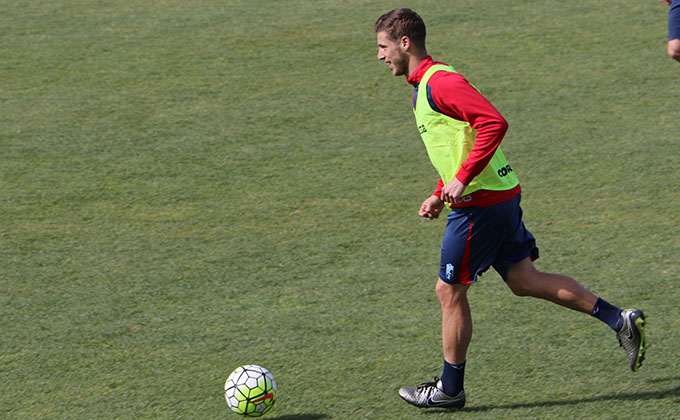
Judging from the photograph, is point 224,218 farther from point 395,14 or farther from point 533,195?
point 395,14

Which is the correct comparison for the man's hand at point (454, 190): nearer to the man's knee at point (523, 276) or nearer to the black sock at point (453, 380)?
the man's knee at point (523, 276)

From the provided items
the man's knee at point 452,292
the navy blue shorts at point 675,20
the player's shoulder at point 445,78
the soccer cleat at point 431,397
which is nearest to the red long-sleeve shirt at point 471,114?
the player's shoulder at point 445,78

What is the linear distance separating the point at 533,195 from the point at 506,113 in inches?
75.9

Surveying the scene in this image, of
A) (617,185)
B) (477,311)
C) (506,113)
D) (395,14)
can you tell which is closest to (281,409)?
(477,311)

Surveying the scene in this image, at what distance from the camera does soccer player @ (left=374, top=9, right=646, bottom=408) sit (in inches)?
180

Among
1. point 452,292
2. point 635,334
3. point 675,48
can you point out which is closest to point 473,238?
point 452,292

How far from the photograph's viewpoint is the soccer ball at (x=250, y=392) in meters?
4.93

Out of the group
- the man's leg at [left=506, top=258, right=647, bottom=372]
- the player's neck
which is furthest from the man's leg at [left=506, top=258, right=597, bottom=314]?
the player's neck

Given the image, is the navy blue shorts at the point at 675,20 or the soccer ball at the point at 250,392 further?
the navy blue shorts at the point at 675,20

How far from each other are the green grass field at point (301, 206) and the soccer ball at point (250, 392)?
0.57 ft

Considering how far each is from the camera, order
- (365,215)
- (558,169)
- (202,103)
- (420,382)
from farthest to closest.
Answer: (202,103), (558,169), (365,215), (420,382)

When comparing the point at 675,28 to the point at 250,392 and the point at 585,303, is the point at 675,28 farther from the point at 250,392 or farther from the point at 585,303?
the point at 250,392

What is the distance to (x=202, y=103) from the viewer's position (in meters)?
10.5

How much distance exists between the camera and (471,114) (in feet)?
14.8
